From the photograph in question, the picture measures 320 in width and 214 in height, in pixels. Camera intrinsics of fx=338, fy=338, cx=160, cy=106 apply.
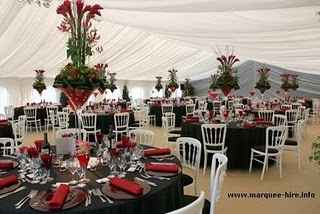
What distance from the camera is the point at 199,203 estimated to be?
1.86m

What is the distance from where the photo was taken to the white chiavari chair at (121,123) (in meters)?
7.82

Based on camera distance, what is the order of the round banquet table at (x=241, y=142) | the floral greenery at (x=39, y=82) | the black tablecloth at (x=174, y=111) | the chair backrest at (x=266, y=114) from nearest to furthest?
the round banquet table at (x=241, y=142) → the chair backrest at (x=266, y=114) → the floral greenery at (x=39, y=82) → the black tablecloth at (x=174, y=111)

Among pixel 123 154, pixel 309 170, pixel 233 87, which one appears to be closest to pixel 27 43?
pixel 233 87

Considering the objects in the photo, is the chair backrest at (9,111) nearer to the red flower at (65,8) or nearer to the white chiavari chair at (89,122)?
the white chiavari chair at (89,122)

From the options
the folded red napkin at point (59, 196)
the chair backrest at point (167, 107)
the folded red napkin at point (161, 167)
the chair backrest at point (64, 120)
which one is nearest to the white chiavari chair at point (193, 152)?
the folded red napkin at point (161, 167)

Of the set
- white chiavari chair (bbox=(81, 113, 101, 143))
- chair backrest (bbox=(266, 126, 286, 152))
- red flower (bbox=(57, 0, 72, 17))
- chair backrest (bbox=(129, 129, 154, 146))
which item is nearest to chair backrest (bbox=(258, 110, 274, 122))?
chair backrest (bbox=(266, 126, 286, 152))

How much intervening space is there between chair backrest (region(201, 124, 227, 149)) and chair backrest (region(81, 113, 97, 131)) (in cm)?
301

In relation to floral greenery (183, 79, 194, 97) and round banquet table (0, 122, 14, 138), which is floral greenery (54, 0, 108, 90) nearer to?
round banquet table (0, 122, 14, 138)

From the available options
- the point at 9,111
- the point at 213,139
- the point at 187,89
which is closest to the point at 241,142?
the point at 213,139

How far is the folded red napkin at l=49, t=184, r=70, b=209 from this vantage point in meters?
2.16

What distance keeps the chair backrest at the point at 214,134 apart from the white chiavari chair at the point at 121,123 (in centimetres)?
238

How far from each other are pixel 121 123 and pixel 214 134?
2.76 metres

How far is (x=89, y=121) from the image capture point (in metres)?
7.91

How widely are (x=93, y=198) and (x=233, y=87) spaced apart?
518 centimetres
